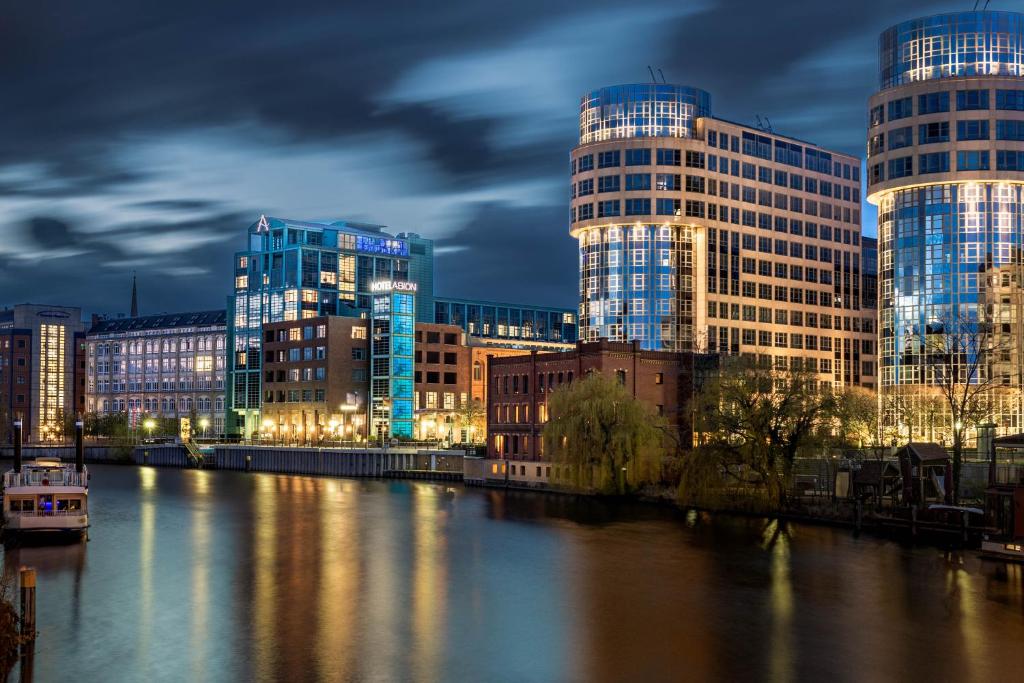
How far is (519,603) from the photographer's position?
56.8m

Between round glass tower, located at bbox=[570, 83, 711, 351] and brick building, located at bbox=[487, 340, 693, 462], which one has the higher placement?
round glass tower, located at bbox=[570, 83, 711, 351]

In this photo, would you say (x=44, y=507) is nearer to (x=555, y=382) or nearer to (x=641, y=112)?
(x=555, y=382)

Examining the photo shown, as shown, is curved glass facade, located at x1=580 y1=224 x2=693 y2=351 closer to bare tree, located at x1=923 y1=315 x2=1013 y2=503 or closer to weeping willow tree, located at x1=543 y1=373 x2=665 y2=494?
bare tree, located at x1=923 y1=315 x2=1013 y2=503

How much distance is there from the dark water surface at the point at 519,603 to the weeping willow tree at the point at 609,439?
575 inches

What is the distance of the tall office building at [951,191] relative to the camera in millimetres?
143500

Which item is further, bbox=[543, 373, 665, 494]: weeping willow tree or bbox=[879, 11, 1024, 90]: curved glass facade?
bbox=[879, 11, 1024, 90]: curved glass facade

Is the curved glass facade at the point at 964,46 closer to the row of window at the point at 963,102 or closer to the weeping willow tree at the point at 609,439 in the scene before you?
the row of window at the point at 963,102

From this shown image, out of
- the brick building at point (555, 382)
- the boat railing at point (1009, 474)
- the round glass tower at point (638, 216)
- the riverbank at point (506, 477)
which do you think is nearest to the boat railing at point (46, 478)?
the riverbank at point (506, 477)

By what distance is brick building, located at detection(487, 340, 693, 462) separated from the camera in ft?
430

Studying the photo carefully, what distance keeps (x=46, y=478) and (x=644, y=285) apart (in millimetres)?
114084

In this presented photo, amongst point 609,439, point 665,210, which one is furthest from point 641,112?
point 609,439

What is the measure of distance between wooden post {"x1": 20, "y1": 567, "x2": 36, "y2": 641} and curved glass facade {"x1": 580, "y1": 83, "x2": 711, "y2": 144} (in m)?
147

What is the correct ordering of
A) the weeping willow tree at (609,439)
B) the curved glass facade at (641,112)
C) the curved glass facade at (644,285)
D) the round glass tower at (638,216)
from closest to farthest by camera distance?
1. the weeping willow tree at (609,439)
2. the round glass tower at (638,216)
3. the curved glass facade at (644,285)
4. the curved glass facade at (641,112)

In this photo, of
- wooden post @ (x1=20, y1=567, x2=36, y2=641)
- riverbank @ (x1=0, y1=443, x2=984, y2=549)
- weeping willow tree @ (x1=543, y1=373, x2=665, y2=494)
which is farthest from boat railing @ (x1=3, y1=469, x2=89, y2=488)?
riverbank @ (x1=0, y1=443, x2=984, y2=549)
